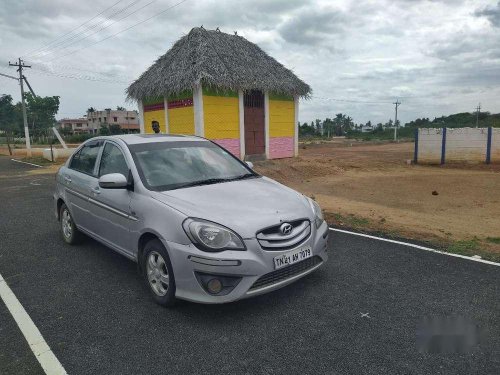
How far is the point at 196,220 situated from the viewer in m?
3.16

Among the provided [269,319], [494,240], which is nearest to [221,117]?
[494,240]

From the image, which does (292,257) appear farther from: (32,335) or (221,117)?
(221,117)

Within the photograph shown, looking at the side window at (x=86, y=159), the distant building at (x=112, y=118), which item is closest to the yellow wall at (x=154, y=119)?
the side window at (x=86, y=159)

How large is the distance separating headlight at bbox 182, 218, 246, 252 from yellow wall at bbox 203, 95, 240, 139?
36.4 feet

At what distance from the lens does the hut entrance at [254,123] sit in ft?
50.7

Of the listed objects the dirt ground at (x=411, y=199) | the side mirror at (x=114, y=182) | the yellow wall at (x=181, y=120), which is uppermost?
the yellow wall at (x=181, y=120)

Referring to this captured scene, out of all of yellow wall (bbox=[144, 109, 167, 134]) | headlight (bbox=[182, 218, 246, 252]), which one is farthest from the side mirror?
yellow wall (bbox=[144, 109, 167, 134])

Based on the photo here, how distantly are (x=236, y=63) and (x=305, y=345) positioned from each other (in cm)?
1371

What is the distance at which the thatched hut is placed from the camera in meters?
13.8

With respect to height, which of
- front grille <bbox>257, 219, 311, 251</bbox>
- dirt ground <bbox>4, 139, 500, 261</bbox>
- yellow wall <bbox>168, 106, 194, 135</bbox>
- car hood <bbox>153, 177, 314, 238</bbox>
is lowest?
dirt ground <bbox>4, 139, 500, 261</bbox>

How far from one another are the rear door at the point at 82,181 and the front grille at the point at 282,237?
2568mm

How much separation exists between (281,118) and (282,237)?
46.8 ft

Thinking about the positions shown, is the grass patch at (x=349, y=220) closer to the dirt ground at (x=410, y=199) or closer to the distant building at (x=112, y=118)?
the dirt ground at (x=410, y=199)

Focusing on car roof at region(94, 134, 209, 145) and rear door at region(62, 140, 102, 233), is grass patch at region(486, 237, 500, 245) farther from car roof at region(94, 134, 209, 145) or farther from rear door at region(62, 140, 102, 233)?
rear door at region(62, 140, 102, 233)
